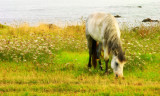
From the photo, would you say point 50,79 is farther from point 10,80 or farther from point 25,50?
point 25,50

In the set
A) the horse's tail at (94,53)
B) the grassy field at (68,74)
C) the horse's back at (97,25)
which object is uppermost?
the horse's back at (97,25)

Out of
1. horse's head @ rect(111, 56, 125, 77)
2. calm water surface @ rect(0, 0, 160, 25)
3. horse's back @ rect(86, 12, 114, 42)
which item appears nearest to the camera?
horse's head @ rect(111, 56, 125, 77)

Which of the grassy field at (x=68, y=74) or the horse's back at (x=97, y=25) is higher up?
the horse's back at (x=97, y=25)

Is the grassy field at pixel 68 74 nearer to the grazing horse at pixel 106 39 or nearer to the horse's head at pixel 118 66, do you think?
the horse's head at pixel 118 66

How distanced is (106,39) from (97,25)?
84cm

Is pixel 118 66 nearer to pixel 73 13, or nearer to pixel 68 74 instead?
pixel 68 74

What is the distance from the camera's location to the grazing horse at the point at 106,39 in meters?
6.83

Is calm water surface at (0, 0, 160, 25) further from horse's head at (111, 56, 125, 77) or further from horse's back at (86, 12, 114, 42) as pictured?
horse's head at (111, 56, 125, 77)

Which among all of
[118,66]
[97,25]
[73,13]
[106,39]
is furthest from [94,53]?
[73,13]

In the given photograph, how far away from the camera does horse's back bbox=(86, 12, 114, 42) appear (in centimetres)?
780

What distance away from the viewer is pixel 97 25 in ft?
26.5

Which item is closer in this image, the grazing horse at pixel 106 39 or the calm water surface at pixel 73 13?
the grazing horse at pixel 106 39

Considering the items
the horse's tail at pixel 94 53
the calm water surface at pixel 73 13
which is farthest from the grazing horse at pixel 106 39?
the calm water surface at pixel 73 13

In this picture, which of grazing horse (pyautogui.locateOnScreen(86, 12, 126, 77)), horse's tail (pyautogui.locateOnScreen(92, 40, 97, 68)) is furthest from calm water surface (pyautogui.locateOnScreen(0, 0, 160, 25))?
grazing horse (pyautogui.locateOnScreen(86, 12, 126, 77))
